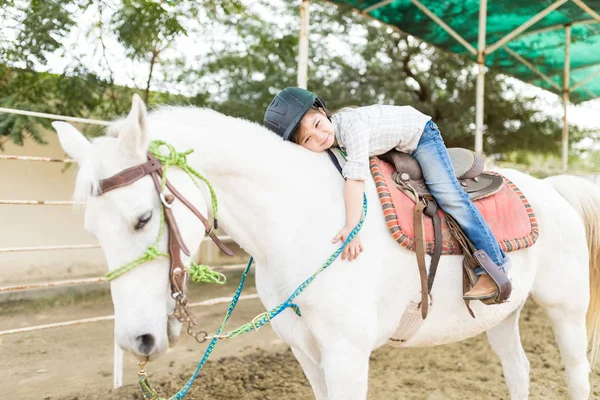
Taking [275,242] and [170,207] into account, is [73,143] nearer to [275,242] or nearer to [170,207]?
[170,207]

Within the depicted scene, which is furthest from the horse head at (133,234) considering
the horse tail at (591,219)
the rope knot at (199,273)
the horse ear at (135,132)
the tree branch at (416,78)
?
the tree branch at (416,78)

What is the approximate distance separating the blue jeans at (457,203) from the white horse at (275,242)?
0.15m

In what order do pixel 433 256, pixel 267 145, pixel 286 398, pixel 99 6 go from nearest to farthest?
pixel 267 145, pixel 433 256, pixel 286 398, pixel 99 6

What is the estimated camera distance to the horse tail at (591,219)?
2.47 metres

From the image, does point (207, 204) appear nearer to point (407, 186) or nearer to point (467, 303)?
point (407, 186)

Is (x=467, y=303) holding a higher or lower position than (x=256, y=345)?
higher

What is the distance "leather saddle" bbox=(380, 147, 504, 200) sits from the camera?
6.23 ft

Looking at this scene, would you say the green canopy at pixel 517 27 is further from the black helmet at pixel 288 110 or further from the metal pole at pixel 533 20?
the black helmet at pixel 288 110

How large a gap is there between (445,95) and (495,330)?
24.5 ft

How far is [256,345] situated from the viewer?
4.51m

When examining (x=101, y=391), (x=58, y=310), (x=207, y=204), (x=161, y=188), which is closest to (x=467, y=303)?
(x=207, y=204)

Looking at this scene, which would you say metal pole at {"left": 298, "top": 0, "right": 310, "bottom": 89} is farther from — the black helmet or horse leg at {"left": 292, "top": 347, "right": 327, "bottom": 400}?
horse leg at {"left": 292, "top": 347, "right": 327, "bottom": 400}

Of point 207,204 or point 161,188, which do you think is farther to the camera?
point 207,204

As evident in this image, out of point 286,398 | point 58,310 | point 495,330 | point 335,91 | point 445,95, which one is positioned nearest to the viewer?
point 495,330
